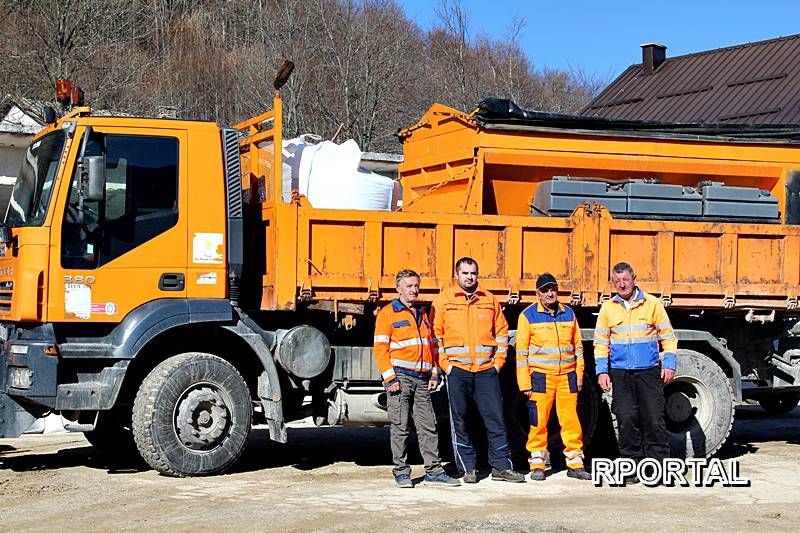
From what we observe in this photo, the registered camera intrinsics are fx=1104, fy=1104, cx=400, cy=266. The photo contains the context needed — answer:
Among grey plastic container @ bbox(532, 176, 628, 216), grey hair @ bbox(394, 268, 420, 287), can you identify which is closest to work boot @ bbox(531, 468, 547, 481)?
grey hair @ bbox(394, 268, 420, 287)

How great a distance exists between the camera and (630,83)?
29516 millimetres

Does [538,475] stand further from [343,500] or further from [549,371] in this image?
[343,500]

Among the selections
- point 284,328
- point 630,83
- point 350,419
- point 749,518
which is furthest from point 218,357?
point 630,83

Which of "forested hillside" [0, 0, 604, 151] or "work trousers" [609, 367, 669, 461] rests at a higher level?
"forested hillside" [0, 0, 604, 151]

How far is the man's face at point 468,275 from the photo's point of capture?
28.0 ft

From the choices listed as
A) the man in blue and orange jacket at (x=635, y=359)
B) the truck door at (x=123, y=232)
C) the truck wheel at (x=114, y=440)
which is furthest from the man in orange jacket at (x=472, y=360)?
the truck wheel at (x=114, y=440)

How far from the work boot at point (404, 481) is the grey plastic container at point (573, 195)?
2.72 m

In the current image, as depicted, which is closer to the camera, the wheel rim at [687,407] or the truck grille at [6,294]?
the truck grille at [6,294]

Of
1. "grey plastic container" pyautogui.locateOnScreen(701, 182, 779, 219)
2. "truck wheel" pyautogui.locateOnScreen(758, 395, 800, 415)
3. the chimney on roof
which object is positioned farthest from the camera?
the chimney on roof

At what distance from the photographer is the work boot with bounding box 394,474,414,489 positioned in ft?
27.4

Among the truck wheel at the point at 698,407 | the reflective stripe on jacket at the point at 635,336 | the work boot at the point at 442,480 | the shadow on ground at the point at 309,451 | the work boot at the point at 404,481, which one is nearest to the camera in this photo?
the work boot at the point at 404,481

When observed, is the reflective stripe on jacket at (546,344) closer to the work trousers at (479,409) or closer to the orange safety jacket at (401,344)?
the work trousers at (479,409)

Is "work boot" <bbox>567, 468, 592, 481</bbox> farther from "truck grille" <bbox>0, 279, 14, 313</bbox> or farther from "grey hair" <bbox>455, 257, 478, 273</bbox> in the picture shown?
"truck grille" <bbox>0, 279, 14, 313</bbox>

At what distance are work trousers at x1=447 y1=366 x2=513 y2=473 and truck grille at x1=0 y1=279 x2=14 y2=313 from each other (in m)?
3.46
